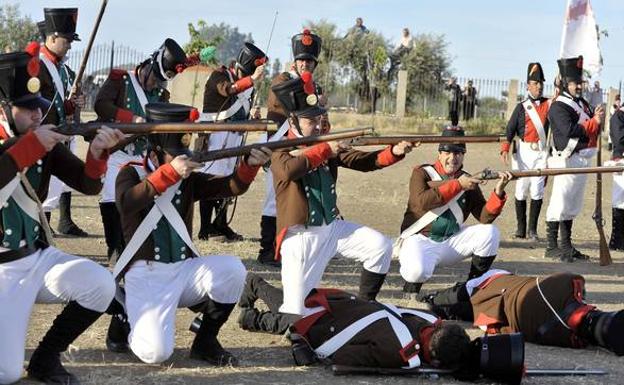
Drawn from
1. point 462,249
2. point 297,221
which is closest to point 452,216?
point 462,249

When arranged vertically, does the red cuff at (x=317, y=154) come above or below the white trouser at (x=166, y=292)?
above

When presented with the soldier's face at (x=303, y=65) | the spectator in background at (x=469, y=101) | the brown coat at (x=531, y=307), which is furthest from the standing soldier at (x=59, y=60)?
the spectator in background at (x=469, y=101)

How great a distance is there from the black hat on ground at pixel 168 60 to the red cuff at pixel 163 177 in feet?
8.95

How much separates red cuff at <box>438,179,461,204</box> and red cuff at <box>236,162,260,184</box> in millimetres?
2636

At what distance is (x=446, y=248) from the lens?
8.76 metres

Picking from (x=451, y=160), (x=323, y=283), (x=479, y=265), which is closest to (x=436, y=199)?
(x=451, y=160)

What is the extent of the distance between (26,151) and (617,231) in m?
8.71

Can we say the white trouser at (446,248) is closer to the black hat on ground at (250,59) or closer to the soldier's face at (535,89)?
the black hat on ground at (250,59)

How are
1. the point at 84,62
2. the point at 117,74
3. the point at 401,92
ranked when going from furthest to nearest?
the point at 401,92, the point at 117,74, the point at 84,62

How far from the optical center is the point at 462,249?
8773 millimetres

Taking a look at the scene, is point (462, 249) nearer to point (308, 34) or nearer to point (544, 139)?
point (308, 34)

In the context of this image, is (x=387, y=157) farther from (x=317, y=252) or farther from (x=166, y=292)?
(x=166, y=292)

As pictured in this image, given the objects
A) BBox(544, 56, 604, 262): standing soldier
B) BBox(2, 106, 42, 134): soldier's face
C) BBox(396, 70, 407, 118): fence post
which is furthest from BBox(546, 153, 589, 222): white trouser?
BBox(396, 70, 407, 118): fence post

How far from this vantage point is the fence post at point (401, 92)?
28.5 meters
